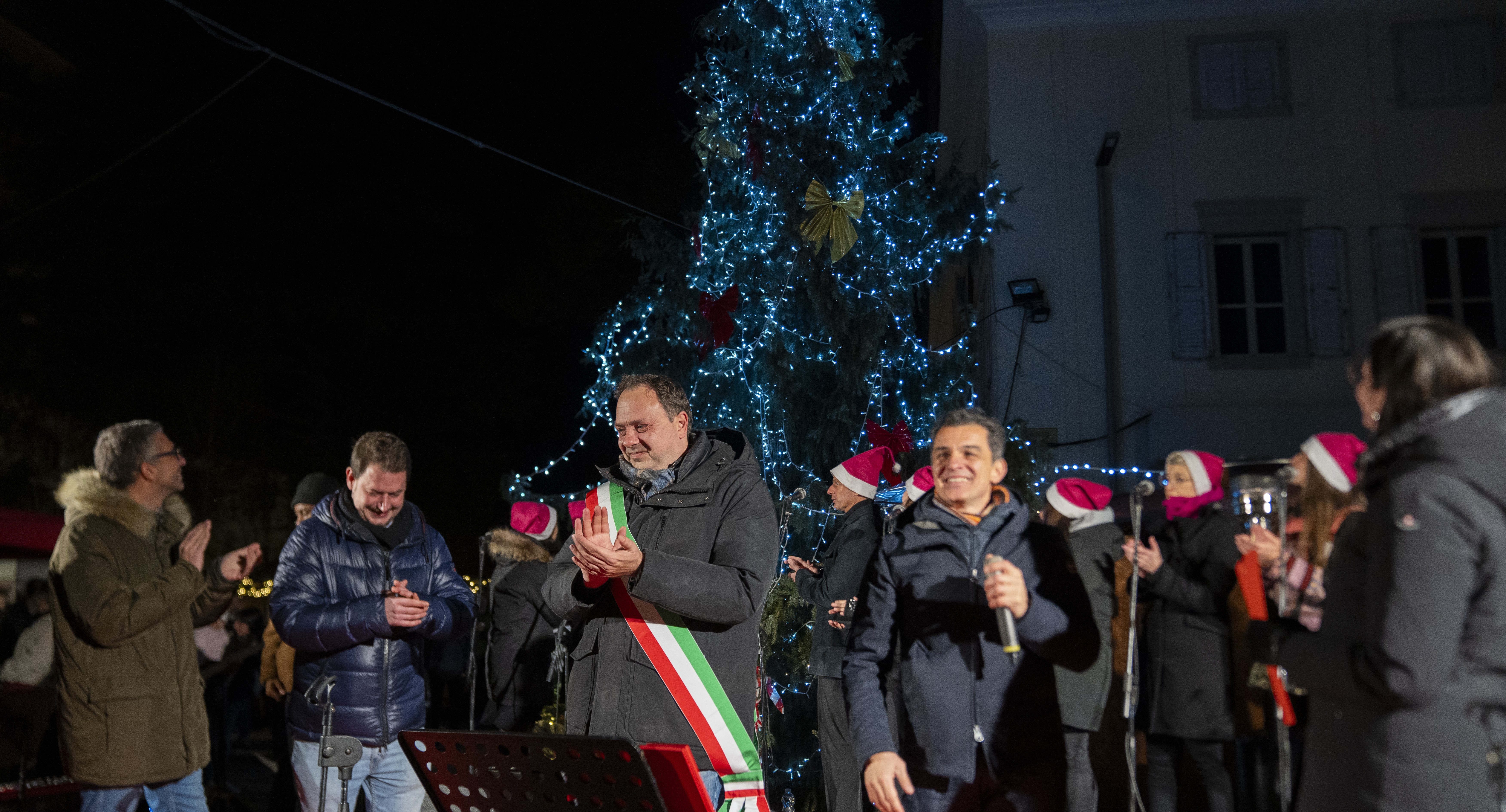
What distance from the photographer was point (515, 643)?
26.1 feet

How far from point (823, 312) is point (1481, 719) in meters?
7.30

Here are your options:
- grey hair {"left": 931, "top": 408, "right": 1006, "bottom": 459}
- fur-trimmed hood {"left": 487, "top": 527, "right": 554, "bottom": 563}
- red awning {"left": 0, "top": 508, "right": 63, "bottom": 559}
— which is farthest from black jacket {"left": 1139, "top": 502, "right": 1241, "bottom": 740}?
red awning {"left": 0, "top": 508, "right": 63, "bottom": 559}

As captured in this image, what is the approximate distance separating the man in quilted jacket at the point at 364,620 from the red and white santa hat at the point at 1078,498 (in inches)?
132

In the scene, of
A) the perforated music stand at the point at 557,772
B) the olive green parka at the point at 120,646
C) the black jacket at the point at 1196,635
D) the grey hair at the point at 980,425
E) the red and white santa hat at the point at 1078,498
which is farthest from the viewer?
the red and white santa hat at the point at 1078,498

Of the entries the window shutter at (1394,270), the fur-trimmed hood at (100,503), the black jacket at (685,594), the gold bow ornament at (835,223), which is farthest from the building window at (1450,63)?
the fur-trimmed hood at (100,503)

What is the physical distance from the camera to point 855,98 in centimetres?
1003

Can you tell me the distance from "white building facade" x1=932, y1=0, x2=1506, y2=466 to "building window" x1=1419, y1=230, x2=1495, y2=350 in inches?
1.0

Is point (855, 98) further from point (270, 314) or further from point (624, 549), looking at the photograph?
point (270, 314)

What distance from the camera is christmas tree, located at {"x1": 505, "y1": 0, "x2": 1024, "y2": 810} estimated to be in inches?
380

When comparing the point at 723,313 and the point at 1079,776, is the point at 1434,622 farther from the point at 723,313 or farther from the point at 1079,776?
the point at 723,313

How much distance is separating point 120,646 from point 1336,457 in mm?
4804

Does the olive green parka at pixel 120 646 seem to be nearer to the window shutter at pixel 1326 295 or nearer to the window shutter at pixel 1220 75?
the window shutter at pixel 1326 295

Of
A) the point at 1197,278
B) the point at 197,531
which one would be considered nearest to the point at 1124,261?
the point at 1197,278

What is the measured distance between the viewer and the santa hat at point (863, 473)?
731 centimetres
